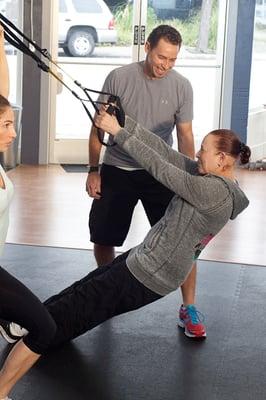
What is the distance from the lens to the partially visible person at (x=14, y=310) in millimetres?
2656

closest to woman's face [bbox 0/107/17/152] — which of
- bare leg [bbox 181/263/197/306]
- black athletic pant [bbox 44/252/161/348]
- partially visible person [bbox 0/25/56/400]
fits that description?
partially visible person [bbox 0/25/56/400]

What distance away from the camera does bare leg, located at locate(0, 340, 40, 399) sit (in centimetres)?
285

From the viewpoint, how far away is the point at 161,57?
3.45m

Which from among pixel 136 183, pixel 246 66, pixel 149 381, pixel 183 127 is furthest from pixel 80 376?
pixel 246 66

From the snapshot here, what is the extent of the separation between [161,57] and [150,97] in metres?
0.23

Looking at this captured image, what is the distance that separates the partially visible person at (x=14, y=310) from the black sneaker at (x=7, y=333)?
56cm

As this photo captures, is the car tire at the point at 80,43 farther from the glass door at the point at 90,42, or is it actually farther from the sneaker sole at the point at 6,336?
the sneaker sole at the point at 6,336

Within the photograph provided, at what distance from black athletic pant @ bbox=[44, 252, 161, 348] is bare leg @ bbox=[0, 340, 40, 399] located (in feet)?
0.64

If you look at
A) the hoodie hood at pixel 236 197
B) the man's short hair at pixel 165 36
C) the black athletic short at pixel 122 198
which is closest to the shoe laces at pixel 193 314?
the black athletic short at pixel 122 198

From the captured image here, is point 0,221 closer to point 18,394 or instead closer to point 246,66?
point 18,394

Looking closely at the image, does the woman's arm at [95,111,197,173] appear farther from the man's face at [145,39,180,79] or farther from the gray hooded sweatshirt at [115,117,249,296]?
the man's face at [145,39,180,79]

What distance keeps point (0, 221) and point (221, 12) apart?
5.26 m

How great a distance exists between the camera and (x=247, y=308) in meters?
4.09

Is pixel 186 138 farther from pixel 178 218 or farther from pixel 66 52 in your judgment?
pixel 66 52
